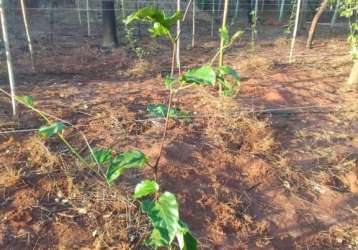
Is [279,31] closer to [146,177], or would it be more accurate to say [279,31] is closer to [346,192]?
[346,192]

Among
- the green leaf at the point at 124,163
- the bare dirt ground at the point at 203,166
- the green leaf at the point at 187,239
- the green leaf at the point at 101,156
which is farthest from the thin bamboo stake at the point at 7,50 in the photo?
the green leaf at the point at 187,239

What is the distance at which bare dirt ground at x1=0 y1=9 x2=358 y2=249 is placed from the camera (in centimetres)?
256

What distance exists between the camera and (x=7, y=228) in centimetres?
245

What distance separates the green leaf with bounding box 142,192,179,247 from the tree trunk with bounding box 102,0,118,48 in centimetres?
520

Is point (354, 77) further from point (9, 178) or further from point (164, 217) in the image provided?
point (9, 178)

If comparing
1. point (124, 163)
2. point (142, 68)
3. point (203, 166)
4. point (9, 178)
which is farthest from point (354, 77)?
point (9, 178)

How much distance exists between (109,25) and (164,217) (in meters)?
5.36

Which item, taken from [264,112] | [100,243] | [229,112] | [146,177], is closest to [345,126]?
[264,112]

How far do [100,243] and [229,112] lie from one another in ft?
6.13

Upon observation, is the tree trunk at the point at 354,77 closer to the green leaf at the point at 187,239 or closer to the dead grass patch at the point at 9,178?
the green leaf at the point at 187,239

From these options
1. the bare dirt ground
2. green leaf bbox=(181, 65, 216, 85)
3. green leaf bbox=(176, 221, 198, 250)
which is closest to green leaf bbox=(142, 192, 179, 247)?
green leaf bbox=(176, 221, 198, 250)

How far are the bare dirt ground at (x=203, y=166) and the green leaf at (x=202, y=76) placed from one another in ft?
3.84

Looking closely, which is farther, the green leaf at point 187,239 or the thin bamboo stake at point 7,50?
the thin bamboo stake at point 7,50

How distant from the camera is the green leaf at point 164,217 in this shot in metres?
1.64
